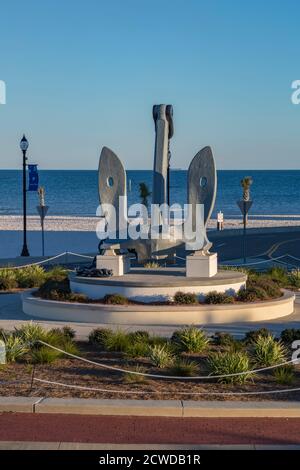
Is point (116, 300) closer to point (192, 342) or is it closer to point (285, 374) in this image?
point (192, 342)

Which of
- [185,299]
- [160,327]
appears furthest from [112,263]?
[160,327]

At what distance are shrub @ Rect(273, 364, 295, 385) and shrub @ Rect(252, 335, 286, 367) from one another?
0.35 metres

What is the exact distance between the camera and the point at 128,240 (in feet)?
64.1

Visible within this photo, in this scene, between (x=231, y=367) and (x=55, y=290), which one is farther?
(x=55, y=290)

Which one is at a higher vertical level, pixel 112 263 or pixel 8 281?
pixel 112 263

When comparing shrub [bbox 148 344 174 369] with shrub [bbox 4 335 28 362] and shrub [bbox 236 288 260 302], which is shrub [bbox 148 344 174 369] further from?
shrub [bbox 236 288 260 302]

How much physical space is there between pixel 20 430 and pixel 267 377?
161 inches

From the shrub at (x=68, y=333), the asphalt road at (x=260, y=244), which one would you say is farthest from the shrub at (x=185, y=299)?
the asphalt road at (x=260, y=244)

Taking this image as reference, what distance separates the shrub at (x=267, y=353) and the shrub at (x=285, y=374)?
35 cm

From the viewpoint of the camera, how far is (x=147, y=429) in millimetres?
9148

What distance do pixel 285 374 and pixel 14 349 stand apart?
4300 millimetres

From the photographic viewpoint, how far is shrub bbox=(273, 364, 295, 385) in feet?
36.8

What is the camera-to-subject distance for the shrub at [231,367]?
1117 cm
